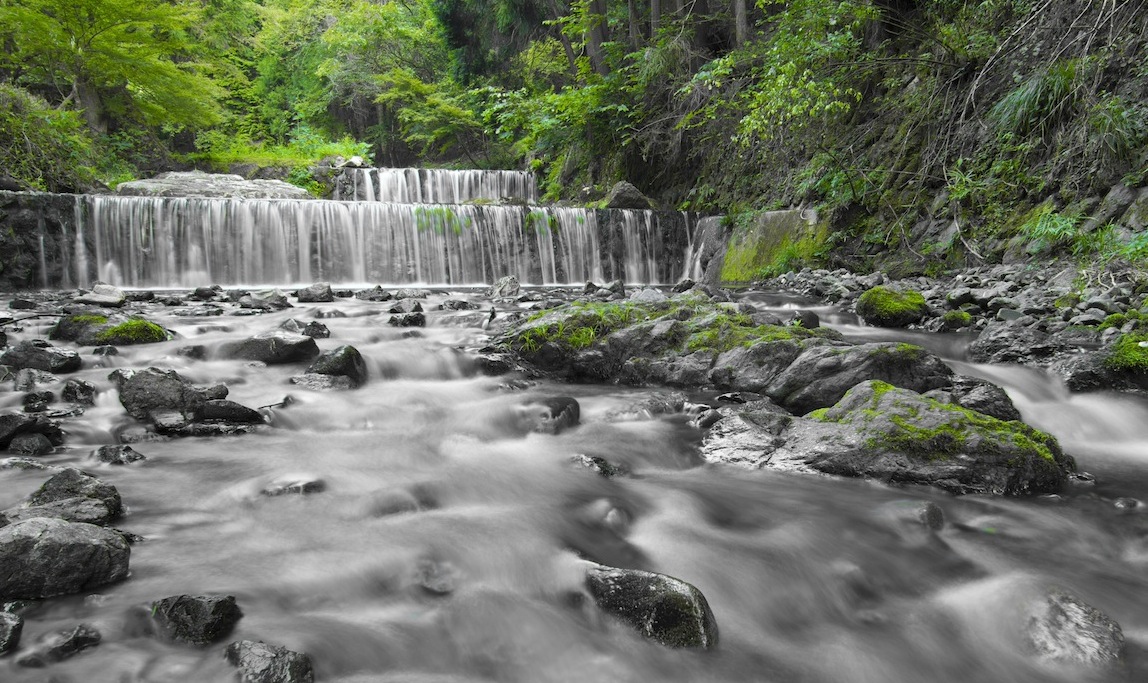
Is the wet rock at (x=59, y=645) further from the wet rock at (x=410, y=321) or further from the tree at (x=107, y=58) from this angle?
the tree at (x=107, y=58)

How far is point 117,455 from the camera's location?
3490 millimetres

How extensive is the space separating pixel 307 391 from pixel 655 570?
3.32m

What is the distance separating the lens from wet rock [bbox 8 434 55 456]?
3475mm

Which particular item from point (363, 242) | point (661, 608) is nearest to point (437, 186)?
point (363, 242)

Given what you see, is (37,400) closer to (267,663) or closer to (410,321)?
(267,663)

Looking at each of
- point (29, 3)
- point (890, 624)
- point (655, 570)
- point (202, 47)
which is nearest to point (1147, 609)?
point (890, 624)

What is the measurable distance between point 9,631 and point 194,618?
1.53 feet

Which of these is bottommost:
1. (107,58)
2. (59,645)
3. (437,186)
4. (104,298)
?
(59,645)

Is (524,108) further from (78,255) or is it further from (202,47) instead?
(202,47)

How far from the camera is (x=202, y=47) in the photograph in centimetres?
2266

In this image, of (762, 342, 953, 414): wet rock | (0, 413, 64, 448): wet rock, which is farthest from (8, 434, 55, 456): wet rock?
(762, 342, 953, 414): wet rock

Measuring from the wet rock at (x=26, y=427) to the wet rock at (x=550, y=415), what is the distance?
106 inches

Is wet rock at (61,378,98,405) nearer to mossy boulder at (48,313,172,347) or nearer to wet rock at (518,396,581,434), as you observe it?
mossy boulder at (48,313,172,347)

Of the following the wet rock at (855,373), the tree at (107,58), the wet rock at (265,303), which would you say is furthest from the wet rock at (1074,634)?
the tree at (107,58)
